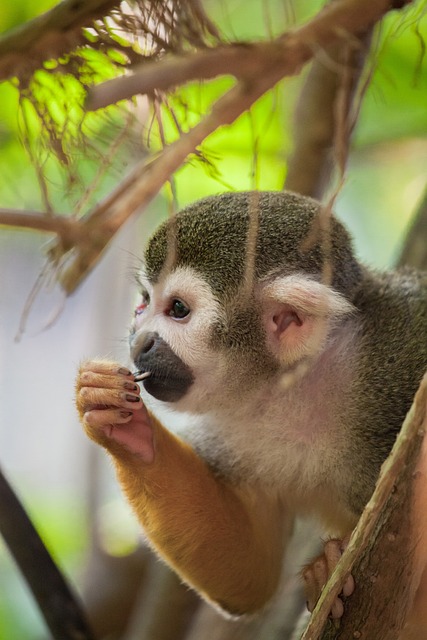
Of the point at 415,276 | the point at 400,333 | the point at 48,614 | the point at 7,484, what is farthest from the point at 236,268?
the point at 48,614

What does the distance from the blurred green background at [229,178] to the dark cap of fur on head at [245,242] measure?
0.17 metres

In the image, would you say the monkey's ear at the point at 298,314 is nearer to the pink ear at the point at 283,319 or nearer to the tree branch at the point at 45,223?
the pink ear at the point at 283,319

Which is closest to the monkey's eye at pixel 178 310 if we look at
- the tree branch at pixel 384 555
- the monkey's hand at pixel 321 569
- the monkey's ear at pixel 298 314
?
the monkey's ear at pixel 298 314

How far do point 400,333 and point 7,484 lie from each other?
3.71ft

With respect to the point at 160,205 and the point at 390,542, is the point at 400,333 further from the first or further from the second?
the point at 160,205

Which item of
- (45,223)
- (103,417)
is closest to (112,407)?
(103,417)

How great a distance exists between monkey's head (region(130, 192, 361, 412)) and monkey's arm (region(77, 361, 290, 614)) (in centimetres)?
14

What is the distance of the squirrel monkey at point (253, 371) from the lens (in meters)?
2.00

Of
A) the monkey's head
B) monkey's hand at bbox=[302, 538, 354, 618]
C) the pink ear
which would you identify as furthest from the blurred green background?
monkey's hand at bbox=[302, 538, 354, 618]

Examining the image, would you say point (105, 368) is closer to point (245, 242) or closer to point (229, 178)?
point (245, 242)

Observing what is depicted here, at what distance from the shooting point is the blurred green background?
8.11 ft

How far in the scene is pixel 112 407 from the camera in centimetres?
190

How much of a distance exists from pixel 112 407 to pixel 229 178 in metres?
1.32

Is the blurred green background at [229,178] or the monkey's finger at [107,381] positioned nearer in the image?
the monkey's finger at [107,381]
